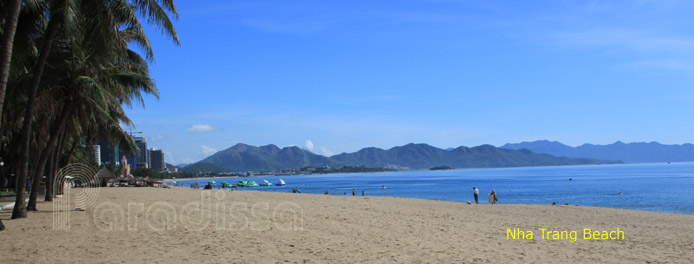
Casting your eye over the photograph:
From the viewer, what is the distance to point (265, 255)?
26.1 feet

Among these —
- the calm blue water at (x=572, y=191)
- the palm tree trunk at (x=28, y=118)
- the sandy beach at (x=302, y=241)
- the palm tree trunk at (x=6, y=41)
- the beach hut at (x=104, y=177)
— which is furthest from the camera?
the beach hut at (x=104, y=177)

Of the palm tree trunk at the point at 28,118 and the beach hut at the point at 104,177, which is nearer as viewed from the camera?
the palm tree trunk at the point at 28,118

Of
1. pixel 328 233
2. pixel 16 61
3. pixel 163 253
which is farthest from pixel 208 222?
pixel 16 61

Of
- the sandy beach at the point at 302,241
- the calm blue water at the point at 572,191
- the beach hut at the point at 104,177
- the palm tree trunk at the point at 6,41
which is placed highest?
the palm tree trunk at the point at 6,41

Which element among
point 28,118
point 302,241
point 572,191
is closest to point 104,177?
point 28,118

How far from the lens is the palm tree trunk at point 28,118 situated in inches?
434

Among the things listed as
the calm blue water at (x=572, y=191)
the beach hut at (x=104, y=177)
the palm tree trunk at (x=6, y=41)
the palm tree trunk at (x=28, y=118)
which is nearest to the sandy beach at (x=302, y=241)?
the palm tree trunk at (x=28, y=118)

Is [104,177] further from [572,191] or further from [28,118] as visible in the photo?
Result: [572,191]

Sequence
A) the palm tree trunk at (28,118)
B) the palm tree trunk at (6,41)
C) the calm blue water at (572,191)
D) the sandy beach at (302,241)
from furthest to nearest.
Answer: the calm blue water at (572,191) → the palm tree trunk at (28,118) → the palm tree trunk at (6,41) → the sandy beach at (302,241)

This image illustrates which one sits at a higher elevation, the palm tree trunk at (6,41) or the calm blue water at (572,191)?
the palm tree trunk at (6,41)

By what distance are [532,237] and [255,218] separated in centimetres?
619

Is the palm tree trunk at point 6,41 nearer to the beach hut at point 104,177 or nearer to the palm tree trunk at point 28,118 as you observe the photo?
the palm tree trunk at point 28,118

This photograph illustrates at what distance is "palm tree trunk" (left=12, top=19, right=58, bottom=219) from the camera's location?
11.0m

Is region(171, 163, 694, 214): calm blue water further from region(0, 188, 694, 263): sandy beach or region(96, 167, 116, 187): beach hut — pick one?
region(96, 167, 116, 187): beach hut
